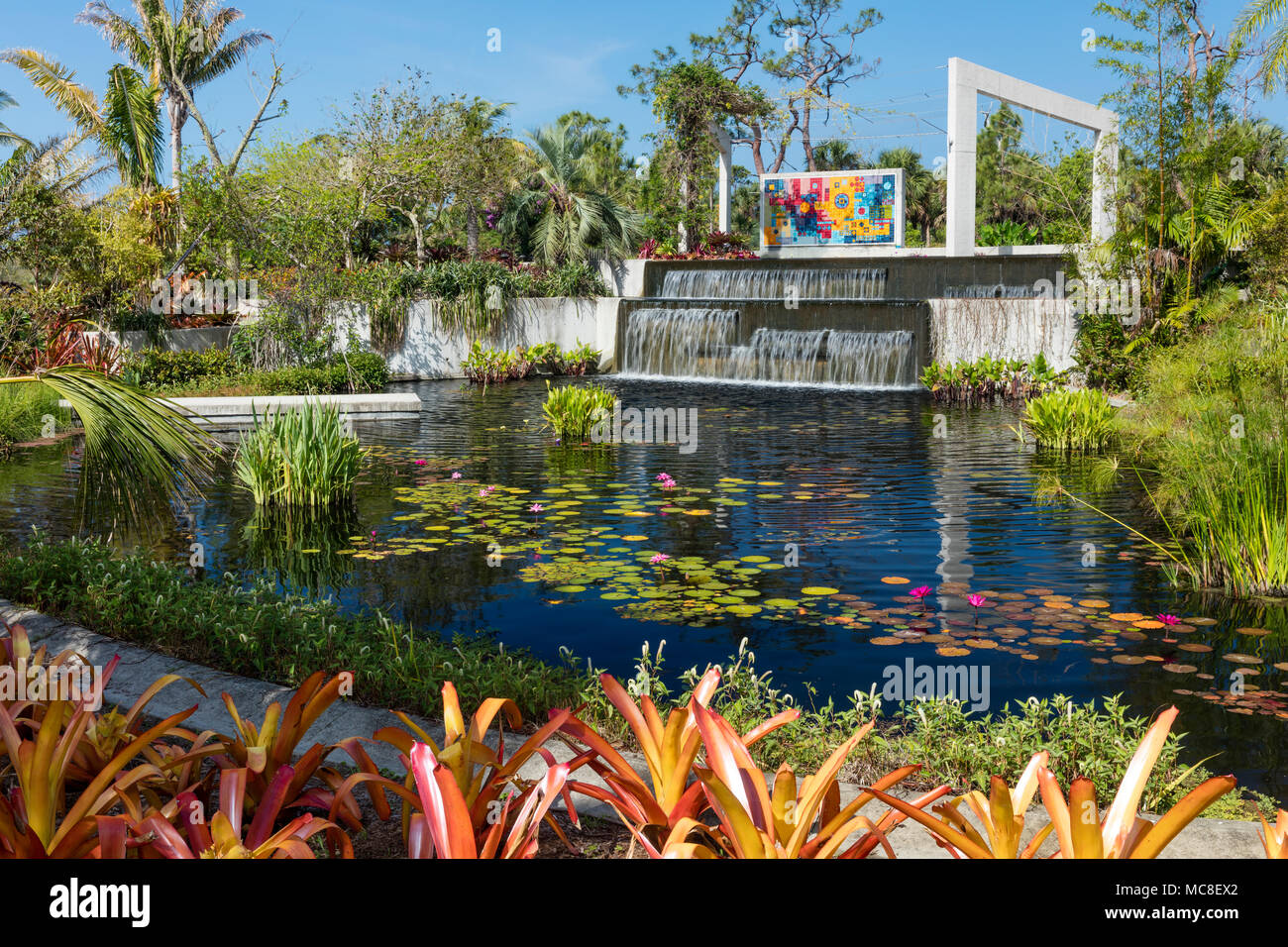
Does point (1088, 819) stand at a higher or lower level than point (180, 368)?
lower

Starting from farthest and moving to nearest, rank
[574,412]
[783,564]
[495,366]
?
1. [495,366]
2. [574,412]
3. [783,564]

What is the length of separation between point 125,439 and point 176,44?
30960 millimetres

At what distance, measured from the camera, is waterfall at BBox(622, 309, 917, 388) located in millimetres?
18203

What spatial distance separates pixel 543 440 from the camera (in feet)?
39.7

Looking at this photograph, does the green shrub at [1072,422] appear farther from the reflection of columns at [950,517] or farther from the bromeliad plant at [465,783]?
the bromeliad plant at [465,783]

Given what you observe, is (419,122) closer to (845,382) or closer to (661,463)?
(845,382)

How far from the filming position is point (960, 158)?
78.8 feet

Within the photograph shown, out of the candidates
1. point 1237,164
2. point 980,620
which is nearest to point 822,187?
point 1237,164

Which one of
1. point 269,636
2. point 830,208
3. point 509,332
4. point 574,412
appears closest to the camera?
point 269,636

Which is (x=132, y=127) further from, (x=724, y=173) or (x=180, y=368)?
(x=724, y=173)

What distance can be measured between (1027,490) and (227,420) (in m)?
9.98

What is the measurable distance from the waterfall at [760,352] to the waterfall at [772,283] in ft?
7.71

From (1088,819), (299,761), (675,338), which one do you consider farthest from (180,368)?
(1088,819)

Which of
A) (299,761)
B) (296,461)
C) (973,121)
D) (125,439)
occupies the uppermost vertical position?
(973,121)
